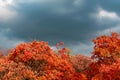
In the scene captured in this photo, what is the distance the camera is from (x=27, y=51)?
198 feet

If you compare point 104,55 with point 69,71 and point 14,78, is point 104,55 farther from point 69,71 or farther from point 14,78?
point 14,78

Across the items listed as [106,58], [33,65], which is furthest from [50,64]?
[106,58]

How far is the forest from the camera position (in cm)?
5631

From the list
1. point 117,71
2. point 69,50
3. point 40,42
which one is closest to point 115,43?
point 117,71

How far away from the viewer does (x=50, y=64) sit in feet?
198

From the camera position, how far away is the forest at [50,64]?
2217 inches

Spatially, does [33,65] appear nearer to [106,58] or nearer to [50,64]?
[50,64]

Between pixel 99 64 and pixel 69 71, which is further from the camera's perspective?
pixel 69 71

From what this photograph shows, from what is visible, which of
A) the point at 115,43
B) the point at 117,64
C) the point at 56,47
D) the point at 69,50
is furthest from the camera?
the point at 69,50

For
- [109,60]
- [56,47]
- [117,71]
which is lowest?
[117,71]

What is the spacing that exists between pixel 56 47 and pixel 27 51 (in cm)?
2331

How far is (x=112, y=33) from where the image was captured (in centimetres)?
6581

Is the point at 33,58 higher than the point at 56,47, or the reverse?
the point at 56,47

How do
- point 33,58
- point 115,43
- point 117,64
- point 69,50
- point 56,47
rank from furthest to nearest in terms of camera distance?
point 69,50
point 56,47
point 115,43
point 33,58
point 117,64
